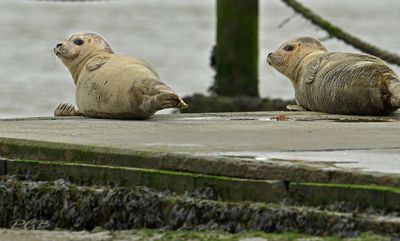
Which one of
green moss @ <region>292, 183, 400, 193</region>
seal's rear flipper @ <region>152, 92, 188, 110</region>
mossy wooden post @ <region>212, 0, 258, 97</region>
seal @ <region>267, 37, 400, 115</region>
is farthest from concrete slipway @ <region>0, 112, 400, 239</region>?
mossy wooden post @ <region>212, 0, 258, 97</region>

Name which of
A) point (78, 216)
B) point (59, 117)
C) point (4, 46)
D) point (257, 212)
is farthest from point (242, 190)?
point (4, 46)

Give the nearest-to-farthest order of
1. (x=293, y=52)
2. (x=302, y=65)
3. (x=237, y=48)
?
(x=302, y=65) < (x=293, y=52) < (x=237, y=48)

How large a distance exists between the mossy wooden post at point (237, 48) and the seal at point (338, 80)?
3.92 meters

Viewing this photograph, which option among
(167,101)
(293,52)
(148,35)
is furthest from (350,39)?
(148,35)

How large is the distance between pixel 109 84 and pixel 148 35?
28331 mm

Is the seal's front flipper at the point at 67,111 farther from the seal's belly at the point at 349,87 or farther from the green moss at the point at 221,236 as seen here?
the green moss at the point at 221,236

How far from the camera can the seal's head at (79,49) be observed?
9867mm

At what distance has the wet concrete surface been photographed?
650 cm

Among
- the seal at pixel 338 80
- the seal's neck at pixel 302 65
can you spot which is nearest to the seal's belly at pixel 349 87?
the seal at pixel 338 80

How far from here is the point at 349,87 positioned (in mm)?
9359

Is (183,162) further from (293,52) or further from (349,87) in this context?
(293,52)

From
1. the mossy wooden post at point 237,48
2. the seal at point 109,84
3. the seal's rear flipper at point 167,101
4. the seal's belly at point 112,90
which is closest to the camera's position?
the seal's rear flipper at point 167,101

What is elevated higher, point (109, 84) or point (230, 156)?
point (109, 84)

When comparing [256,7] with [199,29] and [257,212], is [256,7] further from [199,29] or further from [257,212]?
[199,29]
